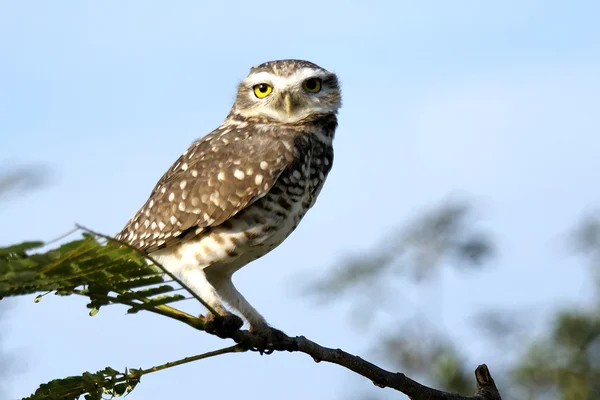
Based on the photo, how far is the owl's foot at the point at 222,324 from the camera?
3786 mm

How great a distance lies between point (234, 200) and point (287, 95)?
0.97 m

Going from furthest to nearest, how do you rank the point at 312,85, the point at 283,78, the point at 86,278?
the point at 312,85 < the point at 283,78 < the point at 86,278

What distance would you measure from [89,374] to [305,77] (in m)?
2.84

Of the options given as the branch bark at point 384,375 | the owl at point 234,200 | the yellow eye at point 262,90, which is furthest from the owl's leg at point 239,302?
the yellow eye at point 262,90

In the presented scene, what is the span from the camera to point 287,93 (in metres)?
5.77

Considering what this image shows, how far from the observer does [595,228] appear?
451 inches

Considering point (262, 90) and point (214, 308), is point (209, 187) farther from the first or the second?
point (262, 90)

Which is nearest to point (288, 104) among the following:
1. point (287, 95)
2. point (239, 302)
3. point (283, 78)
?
point (287, 95)

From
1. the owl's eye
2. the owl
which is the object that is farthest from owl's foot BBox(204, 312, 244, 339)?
the owl's eye

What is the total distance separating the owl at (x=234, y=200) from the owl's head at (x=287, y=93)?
0.04 feet

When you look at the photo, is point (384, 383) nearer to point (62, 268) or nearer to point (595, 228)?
point (62, 268)

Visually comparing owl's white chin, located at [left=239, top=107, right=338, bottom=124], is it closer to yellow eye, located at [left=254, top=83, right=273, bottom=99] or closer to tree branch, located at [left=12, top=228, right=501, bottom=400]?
yellow eye, located at [left=254, top=83, right=273, bottom=99]

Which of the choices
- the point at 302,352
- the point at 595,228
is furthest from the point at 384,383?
the point at 595,228

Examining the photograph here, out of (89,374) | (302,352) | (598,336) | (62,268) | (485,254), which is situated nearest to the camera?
(62,268)
